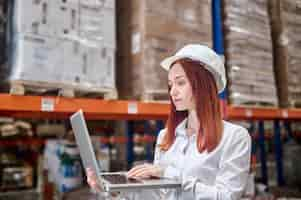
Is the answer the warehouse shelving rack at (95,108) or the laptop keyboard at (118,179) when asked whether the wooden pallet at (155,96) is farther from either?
the laptop keyboard at (118,179)

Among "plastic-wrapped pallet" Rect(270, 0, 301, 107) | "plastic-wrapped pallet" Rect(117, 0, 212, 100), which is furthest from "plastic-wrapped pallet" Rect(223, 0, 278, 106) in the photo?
"plastic-wrapped pallet" Rect(117, 0, 212, 100)

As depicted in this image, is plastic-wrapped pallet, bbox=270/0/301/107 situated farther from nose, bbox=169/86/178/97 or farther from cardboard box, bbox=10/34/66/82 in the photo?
cardboard box, bbox=10/34/66/82

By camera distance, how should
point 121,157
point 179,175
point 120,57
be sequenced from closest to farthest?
point 179,175, point 120,57, point 121,157

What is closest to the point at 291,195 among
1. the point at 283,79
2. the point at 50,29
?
the point at 283,79

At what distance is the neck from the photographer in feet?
5.87

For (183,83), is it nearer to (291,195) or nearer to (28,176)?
(291,195)

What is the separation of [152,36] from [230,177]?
1.36 metres

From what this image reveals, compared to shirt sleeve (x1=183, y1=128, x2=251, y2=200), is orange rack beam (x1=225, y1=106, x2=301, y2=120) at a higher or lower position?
higher

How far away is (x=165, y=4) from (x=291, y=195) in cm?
269

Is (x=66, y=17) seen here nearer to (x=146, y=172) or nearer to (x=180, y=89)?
(x=180, y=89)

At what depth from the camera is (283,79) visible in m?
3.52

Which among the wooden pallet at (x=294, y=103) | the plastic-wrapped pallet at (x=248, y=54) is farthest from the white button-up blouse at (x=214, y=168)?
the wooden pallet at (x=294, y=103)

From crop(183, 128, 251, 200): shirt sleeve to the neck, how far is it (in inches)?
8.8

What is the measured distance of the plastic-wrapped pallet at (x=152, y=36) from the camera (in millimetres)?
2580
